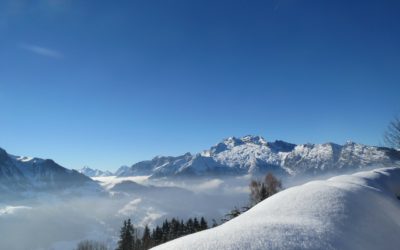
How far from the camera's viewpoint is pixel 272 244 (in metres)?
4.64

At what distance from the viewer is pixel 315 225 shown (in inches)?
221

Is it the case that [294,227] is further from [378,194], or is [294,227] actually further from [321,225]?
[378,194]

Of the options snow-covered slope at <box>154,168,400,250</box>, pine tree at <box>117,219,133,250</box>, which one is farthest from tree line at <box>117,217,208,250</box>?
snow-covered slope at <box>154,168,400,250</box>

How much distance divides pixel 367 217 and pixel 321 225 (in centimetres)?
174

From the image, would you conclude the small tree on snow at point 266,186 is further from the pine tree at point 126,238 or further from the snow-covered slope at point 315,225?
the pine tree at point 126,238

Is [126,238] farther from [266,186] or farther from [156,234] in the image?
[266,186]

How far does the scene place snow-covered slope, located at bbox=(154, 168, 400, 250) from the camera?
4698 millimetres

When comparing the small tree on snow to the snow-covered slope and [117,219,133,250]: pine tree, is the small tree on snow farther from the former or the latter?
[117,219,133,250]: pine tree

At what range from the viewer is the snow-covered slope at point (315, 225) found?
470 cm

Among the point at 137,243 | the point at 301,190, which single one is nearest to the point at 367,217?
the point at 301,190

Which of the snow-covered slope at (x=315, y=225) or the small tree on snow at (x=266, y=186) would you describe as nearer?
the snow-covered slope at (x=315, y=225)

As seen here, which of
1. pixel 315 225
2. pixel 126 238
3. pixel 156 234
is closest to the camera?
pixel 315 225

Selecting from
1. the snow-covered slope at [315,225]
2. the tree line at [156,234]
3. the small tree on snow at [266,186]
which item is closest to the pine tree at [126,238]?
the tree line at [156,234]

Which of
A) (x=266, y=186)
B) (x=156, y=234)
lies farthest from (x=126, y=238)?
(x=266, y=186)
